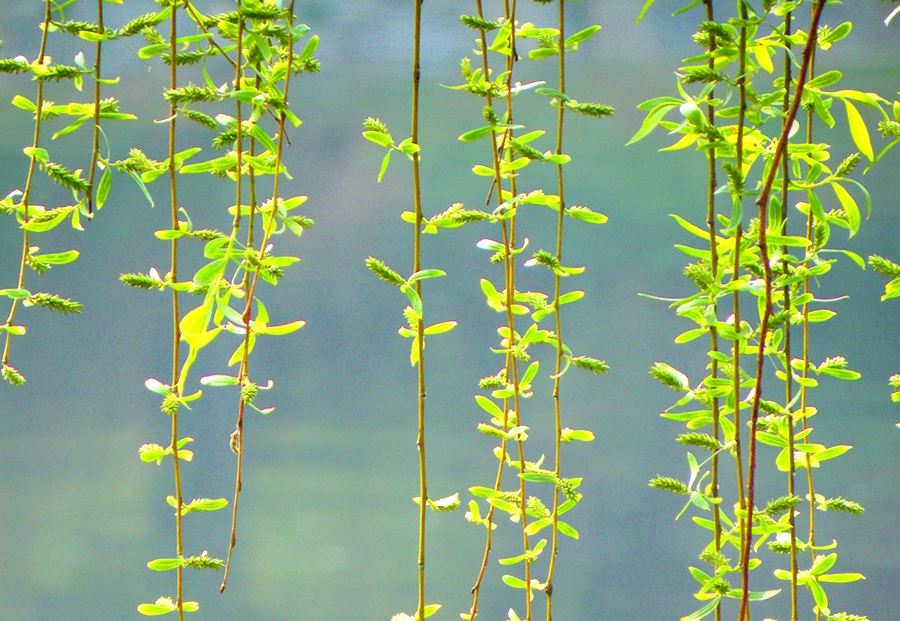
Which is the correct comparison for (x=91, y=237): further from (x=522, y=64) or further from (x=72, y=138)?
(x=522, y=64)

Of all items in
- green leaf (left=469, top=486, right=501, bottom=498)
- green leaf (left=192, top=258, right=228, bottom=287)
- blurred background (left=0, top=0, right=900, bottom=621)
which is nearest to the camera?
green leaf (left=192, top=258, right=228, bottom=287)

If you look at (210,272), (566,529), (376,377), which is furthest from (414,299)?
(376,377)

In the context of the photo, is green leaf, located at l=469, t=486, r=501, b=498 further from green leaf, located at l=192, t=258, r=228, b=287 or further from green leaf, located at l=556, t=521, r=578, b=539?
green leaf, located at l=192, t=258, r=228, b=287

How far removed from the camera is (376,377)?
1203mm

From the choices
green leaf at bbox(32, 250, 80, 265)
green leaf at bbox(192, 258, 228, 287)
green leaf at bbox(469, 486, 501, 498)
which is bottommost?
green leaf at bbox(469, 486, 501, 498)

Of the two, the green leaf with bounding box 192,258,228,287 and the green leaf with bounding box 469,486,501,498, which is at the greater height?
the green leaf with bounding box 192,258,228,287

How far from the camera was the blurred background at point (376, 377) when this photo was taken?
1.16 metres

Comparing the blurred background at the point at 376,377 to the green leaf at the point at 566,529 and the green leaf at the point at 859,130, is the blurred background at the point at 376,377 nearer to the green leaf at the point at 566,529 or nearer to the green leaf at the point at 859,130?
the green leaf at the point at 566,529

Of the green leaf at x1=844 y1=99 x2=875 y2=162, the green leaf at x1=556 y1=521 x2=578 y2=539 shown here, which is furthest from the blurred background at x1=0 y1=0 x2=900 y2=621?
the green leaf at x1=844 y1=99 x2=875 y2=162

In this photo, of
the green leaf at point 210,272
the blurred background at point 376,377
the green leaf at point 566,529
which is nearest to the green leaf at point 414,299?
the green leaf at point 210,272

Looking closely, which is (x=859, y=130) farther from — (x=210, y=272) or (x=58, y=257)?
(x=58, y=257)

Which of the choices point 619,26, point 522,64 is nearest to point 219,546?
point 522,64

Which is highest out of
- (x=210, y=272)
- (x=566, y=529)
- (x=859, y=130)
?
(x=859, y=130)

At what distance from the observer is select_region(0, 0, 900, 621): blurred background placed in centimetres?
116
